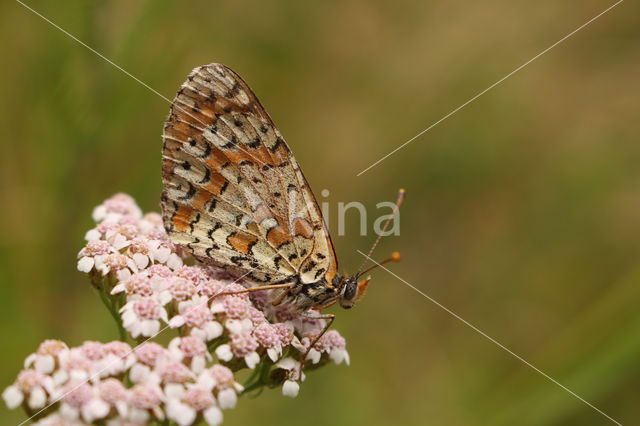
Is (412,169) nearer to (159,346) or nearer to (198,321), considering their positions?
(198,321)

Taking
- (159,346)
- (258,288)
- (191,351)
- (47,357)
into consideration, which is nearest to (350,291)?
(258,288)

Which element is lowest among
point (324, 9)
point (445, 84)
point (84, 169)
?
point (445, 84)

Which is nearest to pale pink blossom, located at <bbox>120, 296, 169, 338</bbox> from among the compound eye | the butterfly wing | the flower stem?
the flower stem

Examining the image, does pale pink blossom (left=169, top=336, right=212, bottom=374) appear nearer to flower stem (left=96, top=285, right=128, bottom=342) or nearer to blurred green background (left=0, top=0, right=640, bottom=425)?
flower stem (left=96, top=285, right=128, bottom=342)

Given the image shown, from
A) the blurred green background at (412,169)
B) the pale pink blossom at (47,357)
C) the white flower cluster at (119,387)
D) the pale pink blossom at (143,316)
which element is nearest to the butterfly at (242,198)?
the pale pink blossom at (143,316)

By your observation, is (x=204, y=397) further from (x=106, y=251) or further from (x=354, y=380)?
(x=354, y=380)

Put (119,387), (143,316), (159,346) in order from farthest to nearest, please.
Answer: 1. (143,316)
2. (159,346)
3. (119,387)

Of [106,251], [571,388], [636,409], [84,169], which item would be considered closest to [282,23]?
[84,169]
